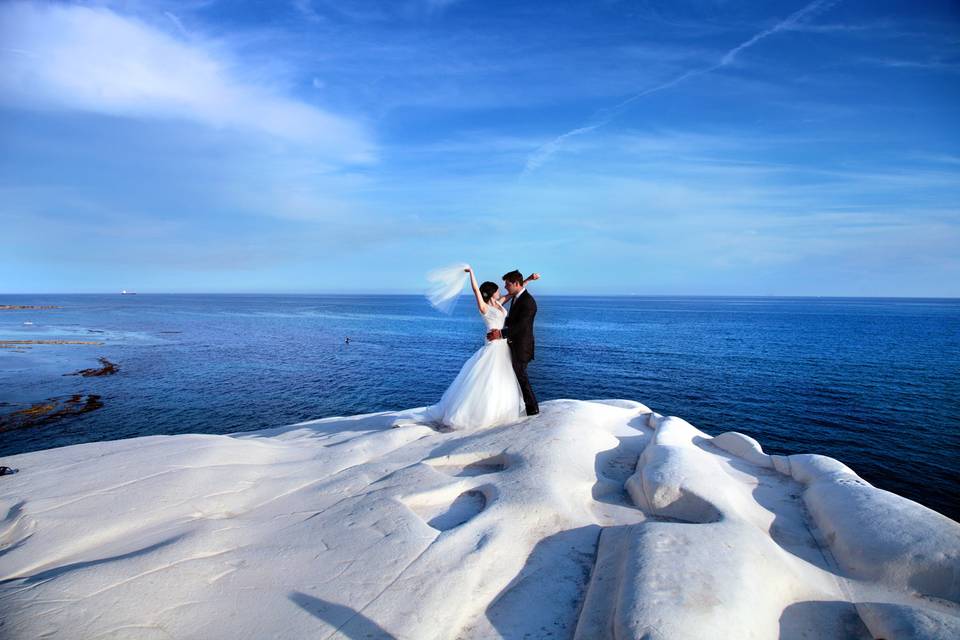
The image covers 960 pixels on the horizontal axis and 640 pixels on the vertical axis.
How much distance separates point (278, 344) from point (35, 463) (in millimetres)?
56385

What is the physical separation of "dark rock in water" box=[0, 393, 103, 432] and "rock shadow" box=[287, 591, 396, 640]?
1225 inches

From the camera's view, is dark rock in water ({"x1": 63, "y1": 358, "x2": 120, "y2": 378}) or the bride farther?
dark rock in water ({"x1": 63, "y1": 358, "x2": 120, "y2": 378})

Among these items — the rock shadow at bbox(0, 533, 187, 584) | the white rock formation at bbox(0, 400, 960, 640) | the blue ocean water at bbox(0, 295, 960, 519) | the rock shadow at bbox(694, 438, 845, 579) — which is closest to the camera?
the white rock formation at bbox(0, 400, 960, 640)

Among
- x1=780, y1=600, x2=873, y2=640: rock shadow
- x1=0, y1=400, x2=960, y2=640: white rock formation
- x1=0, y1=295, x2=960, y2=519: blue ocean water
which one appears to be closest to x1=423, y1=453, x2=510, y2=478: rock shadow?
x1=0, y1=400, x2=960, y2=640: white rock formation

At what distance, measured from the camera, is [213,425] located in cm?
2767

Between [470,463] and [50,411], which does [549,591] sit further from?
[50,411]

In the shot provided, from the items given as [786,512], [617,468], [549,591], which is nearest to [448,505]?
[549,591]

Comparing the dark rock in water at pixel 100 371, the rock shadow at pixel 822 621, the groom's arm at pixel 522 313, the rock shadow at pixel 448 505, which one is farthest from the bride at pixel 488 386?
the dark rock in water at pixel 100 371

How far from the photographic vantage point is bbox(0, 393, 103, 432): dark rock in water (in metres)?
27.0

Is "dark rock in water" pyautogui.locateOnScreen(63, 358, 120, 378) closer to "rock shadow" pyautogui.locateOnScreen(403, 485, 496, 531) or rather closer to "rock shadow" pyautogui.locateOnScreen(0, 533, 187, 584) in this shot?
"rock shadow" pyautogui.locateOnScreen(0, 533, 187, 584)

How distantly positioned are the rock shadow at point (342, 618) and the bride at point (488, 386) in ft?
20.5

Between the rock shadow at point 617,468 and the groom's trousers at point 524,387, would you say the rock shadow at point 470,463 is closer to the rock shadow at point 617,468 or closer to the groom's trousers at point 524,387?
the rock shadow at point 617,468

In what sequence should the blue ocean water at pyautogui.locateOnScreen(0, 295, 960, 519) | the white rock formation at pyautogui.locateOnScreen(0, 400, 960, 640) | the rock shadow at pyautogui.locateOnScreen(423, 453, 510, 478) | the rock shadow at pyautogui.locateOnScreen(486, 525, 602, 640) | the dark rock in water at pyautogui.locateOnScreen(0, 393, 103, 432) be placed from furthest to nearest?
1. the dark rock in water at pyautogui.locateOnScreen(0, 393, 103, 432)
2. the blue ocean water at pyautogui.locateOnScreen(0, 295, 960, 519)
3. the rock shadow at pyautogui.locateOnScreen(423, 453, 510, 478)
4. the rock shadow at pyautogui.locateOnScreen(486, 525, 602, 640)
5. the white rock formation at pyautogui.locateOnScreen(0, 400, 960, 640)

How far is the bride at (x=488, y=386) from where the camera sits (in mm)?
11133
